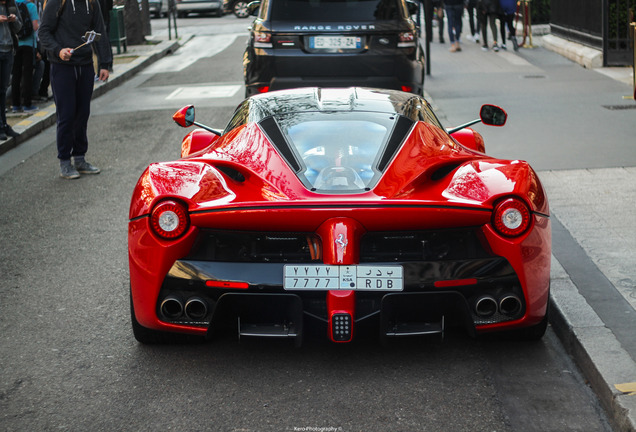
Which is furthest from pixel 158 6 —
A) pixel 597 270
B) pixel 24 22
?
pixel 597 270

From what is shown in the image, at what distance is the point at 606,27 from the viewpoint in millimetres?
16391

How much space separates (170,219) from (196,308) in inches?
16.8

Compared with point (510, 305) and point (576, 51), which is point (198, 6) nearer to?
point (576, 51)

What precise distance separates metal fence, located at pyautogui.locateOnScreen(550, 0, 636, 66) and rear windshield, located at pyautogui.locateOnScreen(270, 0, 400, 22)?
5.83m

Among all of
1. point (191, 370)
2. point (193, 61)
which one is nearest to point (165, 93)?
point (193, 61)

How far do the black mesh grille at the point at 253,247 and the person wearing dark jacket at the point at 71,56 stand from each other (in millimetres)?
5159

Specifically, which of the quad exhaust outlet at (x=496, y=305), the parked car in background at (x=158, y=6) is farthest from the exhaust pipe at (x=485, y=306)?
the parked car in background at (x=158, y=6)

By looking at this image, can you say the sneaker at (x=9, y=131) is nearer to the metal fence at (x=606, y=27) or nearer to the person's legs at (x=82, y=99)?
the person's legs at (x=82, y=99)

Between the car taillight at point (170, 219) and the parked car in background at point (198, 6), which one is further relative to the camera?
the parked car in background at point (198, 6)

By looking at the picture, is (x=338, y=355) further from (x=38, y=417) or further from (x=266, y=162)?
(x=38, y=417)

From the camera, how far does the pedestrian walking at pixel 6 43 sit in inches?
427

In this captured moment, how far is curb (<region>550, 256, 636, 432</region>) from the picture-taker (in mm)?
3783

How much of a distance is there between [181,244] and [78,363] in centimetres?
87

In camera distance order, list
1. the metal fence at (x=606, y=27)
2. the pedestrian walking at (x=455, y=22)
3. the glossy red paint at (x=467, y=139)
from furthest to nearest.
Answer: the pedestrian walking at (x=455, y=22)
the metal fence at (x=606, y=27)
the glossy red paint at (x=467, y=139)
